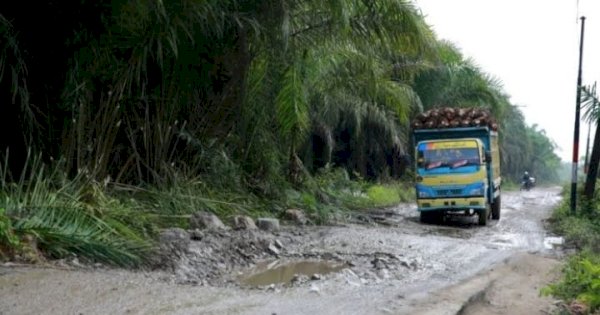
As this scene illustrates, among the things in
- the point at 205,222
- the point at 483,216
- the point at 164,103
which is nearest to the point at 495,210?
the point at 483,216

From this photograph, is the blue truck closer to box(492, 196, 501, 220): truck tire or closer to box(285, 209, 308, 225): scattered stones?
box(492, 196, 501, 220): truck tire

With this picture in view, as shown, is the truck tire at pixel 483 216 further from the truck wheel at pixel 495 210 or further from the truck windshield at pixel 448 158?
the truck wheel at pixel 495 210


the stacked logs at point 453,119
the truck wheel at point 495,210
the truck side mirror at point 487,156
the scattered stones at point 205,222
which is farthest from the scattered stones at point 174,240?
the truck wheel at point 495,210

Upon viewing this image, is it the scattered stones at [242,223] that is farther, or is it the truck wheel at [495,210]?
the truck wheel at [495,210]

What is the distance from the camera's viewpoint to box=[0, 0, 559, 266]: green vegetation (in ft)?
29.5

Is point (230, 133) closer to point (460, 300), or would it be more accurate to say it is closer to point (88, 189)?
point (88, 189)

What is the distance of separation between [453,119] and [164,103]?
8902 millimetres

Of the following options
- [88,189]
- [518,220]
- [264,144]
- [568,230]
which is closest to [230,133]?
[264,144]

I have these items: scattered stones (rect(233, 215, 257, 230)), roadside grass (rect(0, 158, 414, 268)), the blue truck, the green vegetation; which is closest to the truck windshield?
the blue truck

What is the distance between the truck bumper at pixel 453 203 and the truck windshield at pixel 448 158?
0.78 meters

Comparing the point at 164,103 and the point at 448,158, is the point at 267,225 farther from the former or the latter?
the point at 448,158

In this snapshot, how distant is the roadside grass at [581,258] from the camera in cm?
659

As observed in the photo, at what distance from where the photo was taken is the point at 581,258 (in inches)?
380

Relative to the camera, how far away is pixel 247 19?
1155cm
